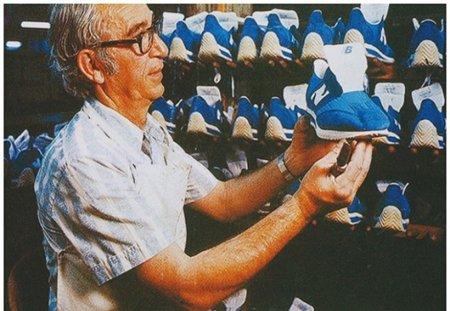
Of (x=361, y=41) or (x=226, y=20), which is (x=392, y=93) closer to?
(x=361, y=41)

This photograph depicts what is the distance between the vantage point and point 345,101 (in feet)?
6.75

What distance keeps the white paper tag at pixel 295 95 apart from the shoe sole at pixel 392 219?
19.0 inches

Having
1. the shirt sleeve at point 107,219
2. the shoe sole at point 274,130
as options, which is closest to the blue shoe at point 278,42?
the shoe sole at point 274,130

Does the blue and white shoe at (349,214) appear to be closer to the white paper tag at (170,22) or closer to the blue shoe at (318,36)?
the blue shoe at (318,36)

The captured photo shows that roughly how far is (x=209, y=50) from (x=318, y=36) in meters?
0.44

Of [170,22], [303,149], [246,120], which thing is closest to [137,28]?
[170,22]

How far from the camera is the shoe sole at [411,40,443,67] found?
204cm

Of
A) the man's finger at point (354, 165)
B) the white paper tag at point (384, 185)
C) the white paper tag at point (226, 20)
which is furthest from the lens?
the white paper tag at point (226, 20)

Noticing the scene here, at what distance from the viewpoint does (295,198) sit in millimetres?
2092

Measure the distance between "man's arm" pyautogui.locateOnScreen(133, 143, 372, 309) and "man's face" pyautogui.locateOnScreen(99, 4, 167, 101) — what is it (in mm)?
612

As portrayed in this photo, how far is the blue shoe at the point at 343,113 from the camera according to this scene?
80.9 inches

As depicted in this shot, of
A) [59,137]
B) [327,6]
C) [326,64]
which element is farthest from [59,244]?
[327,6]

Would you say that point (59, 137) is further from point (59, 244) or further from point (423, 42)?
point (423, 42)

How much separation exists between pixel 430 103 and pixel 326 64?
0.39 metres
